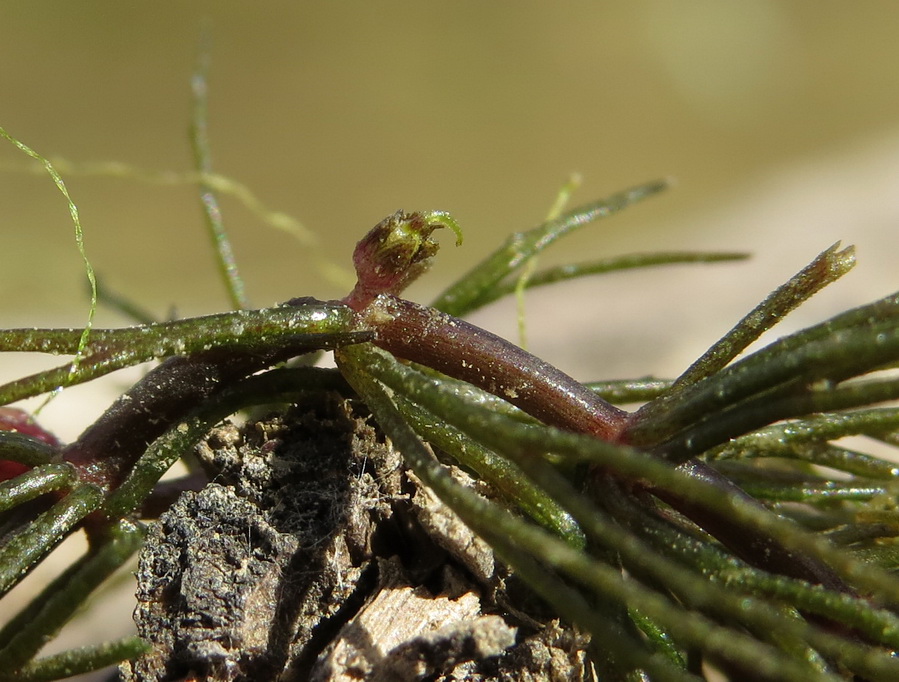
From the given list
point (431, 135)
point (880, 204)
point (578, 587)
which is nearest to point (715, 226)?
point (880, 204)

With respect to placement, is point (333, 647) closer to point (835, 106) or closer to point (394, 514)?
point (394, 514)

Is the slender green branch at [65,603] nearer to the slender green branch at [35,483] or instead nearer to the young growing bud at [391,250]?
the slender green branch at [35,483]

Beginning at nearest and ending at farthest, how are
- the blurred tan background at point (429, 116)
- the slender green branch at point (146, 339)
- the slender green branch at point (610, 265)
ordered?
the slender green branch at point (146, 339) → the slender green branch at point (610, 265) → the blurred tan background at point (429, 116)

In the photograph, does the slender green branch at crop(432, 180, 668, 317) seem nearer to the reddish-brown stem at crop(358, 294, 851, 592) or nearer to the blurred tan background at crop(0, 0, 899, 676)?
the reddish-brown stem at crop(358, 294, 851, 592)

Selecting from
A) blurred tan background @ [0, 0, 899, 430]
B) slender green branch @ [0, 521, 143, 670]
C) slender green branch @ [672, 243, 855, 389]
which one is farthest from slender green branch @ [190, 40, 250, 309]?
blurred tan background @ [0, 0, 899, 430]

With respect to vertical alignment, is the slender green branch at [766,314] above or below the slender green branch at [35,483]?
above

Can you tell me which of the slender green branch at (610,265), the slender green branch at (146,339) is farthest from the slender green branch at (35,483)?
the slender green branch at (610,265)

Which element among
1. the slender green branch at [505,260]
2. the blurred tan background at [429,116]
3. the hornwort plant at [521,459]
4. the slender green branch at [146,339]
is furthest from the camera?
the blurred tan background at [429,116]
